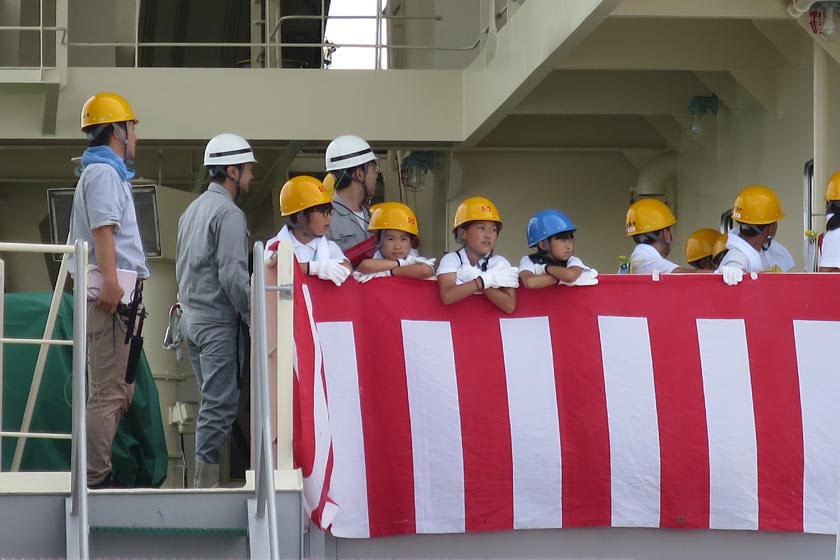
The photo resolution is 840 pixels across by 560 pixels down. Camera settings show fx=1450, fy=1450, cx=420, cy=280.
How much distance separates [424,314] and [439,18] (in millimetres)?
6092

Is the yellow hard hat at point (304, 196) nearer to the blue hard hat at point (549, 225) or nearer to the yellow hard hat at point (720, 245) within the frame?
the blue hard hat at point (549, 225)

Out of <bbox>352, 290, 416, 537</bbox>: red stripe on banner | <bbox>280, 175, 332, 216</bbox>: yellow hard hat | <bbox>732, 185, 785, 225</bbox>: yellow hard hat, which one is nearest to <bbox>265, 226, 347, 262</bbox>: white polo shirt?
<bbox>280, 175, 332, 216</bbox>: yellow hard hat

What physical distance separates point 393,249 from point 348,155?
1162mm

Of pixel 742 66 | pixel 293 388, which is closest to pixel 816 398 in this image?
pixel 293 388

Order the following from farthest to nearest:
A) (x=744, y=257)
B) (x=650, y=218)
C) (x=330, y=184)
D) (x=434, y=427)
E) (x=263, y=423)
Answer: (x=330, y=184) < (x=650, y=218) < (x=744, y=257) < (x=434, y=427) < (x=263, y=423)

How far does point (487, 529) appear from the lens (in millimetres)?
6941

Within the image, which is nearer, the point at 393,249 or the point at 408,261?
the point at 408,261

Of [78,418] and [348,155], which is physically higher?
[348,155]

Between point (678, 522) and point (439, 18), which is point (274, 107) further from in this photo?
point (678, 522)

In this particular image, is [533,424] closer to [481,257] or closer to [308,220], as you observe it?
[481,257]

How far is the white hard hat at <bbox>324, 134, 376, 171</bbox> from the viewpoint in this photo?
827cm

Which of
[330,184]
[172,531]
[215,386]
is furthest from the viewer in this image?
[330,184]

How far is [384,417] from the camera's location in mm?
6957

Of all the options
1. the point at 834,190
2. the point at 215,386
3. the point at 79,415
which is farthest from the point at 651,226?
the point at 79,415
